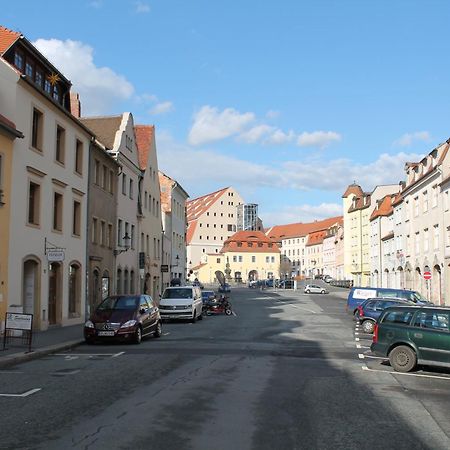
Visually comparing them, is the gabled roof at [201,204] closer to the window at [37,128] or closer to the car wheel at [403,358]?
the window at [37,128]

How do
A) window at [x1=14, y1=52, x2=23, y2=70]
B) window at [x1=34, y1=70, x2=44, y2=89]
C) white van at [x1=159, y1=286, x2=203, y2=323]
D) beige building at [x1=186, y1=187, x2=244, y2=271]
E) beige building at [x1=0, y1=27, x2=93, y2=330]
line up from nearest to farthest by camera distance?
beige building at [x1=0, y1=27, x2=93, y2=330] < window at [x1=14, y1=52, x2=23, y2=70] < window at [x1=34, y1=70, x2=44, y2=89] < white van at [x1=159, y1=286, x2=203, y2=323] < beige building at [x1=186, y1=187, x2=244, y2=271]

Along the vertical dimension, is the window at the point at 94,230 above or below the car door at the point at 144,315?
above

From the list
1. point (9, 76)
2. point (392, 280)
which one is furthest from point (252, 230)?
point (9, 76)

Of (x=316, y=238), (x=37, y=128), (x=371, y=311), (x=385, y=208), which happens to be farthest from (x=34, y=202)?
(x=316, y=238)

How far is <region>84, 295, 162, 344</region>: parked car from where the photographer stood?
19.3 m

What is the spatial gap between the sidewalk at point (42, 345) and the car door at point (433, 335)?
9530 millimetres

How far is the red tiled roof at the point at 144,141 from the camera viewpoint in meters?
45.7

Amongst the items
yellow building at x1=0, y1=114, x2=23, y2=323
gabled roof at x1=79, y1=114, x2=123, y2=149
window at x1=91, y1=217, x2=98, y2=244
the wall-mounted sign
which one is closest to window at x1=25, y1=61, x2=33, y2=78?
yellow building at x1=0, y1=114, x2=23, y2=323

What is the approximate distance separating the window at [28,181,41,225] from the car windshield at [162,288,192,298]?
10.8 meters

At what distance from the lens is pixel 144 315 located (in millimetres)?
20484

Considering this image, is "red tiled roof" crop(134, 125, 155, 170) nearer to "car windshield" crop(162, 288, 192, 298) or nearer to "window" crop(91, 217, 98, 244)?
"window" crop(91, 217, 98, 244)

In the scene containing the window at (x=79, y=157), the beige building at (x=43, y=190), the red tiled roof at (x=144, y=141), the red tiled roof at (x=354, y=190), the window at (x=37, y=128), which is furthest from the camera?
the red tiled roof at (x=354, y=190)

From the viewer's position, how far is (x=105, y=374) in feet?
41.3

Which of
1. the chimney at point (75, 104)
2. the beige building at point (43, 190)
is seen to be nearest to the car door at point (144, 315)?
the beige building at point (43, 190)
